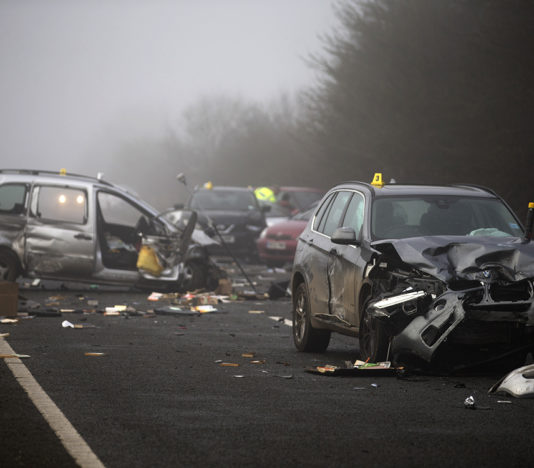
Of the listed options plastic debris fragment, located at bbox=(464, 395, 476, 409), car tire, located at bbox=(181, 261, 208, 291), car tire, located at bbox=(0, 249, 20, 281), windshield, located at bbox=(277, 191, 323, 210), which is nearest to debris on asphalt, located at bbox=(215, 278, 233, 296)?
car tire, located at bbox=(181, 261, 208, 291)

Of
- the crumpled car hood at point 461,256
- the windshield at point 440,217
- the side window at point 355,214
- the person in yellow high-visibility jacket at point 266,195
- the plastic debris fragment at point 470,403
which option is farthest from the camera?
the person in yellow high-visibility jacket at point 266,195

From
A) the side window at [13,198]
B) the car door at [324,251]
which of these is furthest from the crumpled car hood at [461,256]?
the side window at [13,198]

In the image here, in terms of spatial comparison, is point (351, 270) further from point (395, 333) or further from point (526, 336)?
point (526, 336)

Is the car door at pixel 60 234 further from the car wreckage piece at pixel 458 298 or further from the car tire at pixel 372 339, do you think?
the car wreckage piece at pixel 458 298

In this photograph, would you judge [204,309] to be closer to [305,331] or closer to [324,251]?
[305,331]

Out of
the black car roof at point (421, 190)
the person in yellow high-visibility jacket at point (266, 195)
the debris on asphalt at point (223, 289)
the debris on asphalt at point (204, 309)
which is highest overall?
the black car roof at point (421, 190)

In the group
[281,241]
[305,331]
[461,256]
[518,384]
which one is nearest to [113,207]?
[281,241]

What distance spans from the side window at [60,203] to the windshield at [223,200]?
37.6 ft

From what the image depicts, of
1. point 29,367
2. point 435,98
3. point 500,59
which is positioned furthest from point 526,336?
point 435,98

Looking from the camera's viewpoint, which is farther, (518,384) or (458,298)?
(458,298)

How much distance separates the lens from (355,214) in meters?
11.6

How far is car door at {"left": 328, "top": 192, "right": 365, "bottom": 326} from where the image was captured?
1082 centimetres

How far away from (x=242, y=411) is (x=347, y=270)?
3.11m

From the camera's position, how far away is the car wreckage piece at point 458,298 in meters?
Result: 9.63
